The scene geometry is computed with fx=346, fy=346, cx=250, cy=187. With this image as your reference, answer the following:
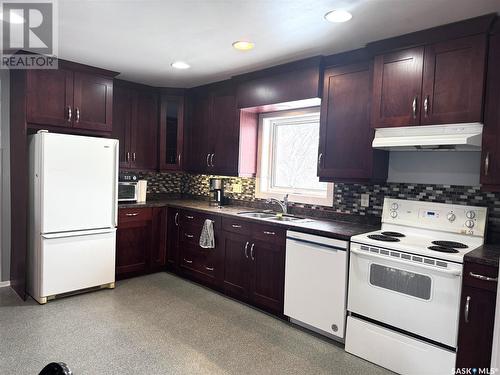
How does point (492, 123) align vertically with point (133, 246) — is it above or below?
above

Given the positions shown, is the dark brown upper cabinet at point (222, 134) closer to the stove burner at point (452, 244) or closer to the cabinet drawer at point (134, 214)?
the cabinet drawer at point (134, 214)

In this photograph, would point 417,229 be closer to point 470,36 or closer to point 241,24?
point 470,36

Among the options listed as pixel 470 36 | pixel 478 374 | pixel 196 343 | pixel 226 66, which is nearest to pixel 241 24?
pixel 226 66

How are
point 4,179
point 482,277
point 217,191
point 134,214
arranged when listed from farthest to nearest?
point 217,191 < point 134,214 < point 4,179 < point 482,277

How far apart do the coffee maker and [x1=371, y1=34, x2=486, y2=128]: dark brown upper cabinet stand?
7.00 ft

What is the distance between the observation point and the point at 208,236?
12.1ft

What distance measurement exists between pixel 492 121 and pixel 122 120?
3.68 metres

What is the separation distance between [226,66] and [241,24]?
43.1 inches

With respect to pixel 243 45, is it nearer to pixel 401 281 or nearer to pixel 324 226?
pixel 324 226

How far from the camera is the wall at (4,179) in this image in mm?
3561

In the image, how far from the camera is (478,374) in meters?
2.02

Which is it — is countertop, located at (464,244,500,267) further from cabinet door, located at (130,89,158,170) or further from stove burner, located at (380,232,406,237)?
cabinet door, located at (130,89,158,170)

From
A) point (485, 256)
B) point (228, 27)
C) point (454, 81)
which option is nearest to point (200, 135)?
point (228, 27)

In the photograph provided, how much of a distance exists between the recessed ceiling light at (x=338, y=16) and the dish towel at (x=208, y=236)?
89.0 inches
